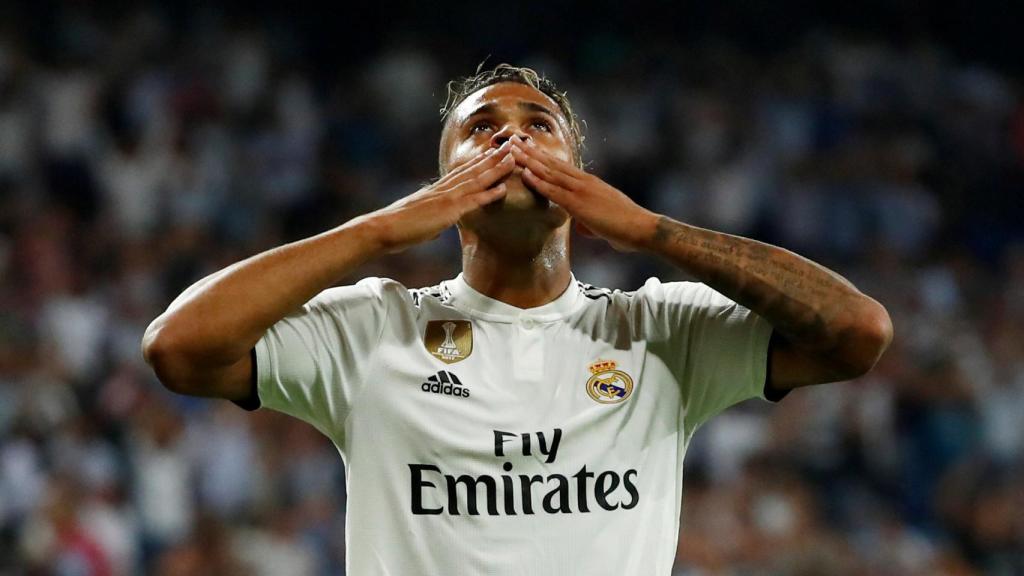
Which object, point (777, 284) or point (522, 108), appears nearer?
point (777, 284)

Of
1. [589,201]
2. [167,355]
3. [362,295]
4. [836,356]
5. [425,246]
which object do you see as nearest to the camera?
[167,355]

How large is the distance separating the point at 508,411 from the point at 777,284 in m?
0.68

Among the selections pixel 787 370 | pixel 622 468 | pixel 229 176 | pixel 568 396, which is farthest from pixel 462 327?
pixel 229 176

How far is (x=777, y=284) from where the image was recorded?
2932mm

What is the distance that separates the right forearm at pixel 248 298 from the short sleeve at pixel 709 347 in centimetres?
77

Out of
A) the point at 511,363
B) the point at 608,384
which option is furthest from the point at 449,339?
the point at 608,384

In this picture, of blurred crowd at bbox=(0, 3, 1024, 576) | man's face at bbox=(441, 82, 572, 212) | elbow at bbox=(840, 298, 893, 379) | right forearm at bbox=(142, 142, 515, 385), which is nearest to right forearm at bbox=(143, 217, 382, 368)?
right forearm at bbox=(142, 142, 515, 385)

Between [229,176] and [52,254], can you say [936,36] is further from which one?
[52,254]

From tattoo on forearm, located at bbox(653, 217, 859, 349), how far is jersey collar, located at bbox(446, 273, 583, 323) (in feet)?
1.09

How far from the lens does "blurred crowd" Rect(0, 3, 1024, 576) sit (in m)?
7.45

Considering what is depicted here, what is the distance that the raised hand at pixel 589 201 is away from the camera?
3.00 m

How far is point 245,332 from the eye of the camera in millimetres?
2797

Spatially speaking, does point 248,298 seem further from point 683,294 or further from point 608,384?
point 683,294

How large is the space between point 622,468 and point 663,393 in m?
0.23
